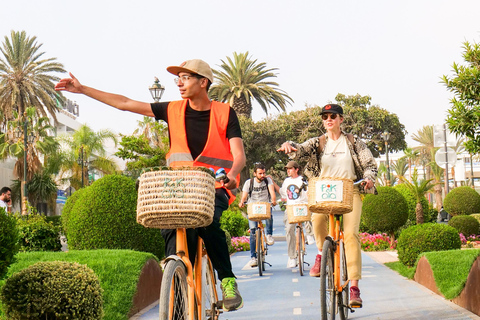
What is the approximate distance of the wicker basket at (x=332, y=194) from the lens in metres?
6.05

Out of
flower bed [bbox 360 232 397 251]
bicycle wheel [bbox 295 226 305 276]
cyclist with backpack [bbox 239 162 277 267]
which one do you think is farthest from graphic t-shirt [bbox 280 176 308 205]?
flower bed [bbox 360 232 397 251]

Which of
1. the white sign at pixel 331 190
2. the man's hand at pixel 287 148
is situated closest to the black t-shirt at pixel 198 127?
the man's hand at pixel 287 148

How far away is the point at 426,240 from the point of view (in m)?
10.6

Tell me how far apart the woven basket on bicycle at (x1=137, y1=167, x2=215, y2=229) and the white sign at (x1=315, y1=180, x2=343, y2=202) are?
2.31 meters

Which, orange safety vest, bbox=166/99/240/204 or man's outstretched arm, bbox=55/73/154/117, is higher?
man's outstretched arm, bbox=55/73/154/117

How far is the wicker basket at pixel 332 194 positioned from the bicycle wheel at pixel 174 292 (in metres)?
2.14

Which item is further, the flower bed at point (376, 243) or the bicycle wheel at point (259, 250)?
the flower bed at point (376, 243)

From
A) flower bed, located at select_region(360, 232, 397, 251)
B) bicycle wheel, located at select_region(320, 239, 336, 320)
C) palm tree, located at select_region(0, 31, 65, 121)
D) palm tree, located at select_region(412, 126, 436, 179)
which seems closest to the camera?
Answer: bicycle wheel, located at select_region(320, 239, 336, 320)

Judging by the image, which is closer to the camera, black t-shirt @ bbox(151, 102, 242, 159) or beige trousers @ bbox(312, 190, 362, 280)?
black t-shirt @ bbox(151, 102, 242, 159)

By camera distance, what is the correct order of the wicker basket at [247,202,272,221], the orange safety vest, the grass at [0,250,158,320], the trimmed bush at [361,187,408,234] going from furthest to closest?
the trimmed bush at [361,187,408,234]
the wicker basket at [247,202,272,221]
the grass at [0,250,158,320]
the orange safety vest

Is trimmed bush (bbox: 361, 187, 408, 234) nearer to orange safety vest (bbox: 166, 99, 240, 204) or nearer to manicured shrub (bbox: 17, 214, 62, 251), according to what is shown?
manicured shrub (bbox: 17, 214, 62, 251)

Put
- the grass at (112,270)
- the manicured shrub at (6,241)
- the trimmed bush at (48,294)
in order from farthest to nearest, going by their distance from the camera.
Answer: the grass at (112,270), the trimmed bush at (48,294), the manicured shrub at (6,241)

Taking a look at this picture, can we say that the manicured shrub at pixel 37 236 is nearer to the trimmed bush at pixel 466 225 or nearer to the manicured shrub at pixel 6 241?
the manicured shrub at pixel 6 241

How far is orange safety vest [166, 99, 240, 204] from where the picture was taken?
15.7ft
